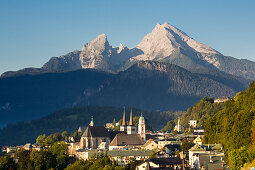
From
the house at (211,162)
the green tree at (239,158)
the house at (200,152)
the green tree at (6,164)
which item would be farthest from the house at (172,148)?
the green tree at (239,158)

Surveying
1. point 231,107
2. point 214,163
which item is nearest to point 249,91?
point 231,107

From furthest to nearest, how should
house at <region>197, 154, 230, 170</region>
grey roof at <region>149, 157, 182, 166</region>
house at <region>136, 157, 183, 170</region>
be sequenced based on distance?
grey roof at <region>149, 157, 182, 166</region>
house at <region>136, 157, 183, 170</region>
house at <region>197, 154, 230, 170</region>

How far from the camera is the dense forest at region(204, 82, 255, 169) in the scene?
4517 inches

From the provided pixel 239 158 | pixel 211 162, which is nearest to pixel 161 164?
pixel 211 162

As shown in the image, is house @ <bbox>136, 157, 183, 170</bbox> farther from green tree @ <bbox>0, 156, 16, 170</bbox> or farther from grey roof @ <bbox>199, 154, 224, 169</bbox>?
green tree @ <bbox>0, 156, 16, 170</bbox>

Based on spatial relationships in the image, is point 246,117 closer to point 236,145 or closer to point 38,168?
point 236,145

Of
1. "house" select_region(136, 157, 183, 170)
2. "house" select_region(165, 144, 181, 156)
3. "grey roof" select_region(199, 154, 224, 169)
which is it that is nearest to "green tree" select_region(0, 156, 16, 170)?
"house" select_region(165, 144, 181, 156)

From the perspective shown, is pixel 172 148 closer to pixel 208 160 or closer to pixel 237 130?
pixel 237 130

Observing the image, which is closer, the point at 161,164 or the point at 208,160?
the point at 208,160

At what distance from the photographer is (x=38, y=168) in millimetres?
171250

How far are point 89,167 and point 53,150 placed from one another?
52816mm

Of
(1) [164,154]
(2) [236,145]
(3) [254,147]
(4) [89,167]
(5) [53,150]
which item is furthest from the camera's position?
(5) [53,150]

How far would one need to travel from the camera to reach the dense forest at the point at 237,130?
114725 mm

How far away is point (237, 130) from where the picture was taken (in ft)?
431
